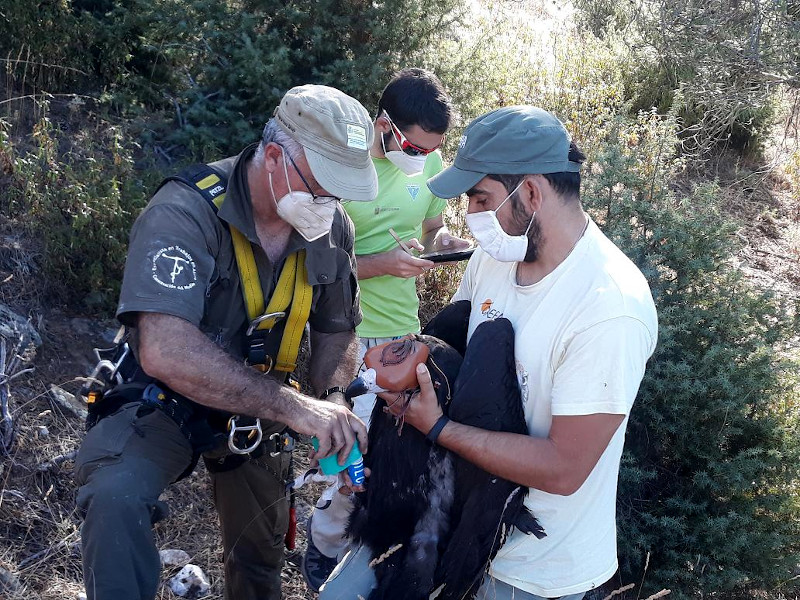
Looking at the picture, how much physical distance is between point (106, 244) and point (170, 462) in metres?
2.62

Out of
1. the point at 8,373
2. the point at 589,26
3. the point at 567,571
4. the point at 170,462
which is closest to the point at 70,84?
the point at 8,373

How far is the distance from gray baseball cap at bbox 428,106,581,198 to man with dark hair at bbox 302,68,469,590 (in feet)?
4.64

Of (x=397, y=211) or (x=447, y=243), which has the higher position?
(x=397, y=211)

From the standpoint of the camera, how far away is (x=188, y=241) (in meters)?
2.72

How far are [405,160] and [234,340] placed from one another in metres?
1.67

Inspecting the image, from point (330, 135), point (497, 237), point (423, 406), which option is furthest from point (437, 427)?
point (330, 135)

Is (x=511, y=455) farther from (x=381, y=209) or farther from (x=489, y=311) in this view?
(x=381, y=209)

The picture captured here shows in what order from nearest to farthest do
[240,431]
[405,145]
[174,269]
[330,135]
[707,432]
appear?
1. [174,269]
2. [330,135]
3. [240,431]
4. [405,145]
5. [707,432]

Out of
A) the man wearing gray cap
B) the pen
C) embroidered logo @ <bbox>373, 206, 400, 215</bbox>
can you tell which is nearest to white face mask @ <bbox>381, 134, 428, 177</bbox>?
embroidered logo @ <bbox>373, 206, 400, 215</bbox>

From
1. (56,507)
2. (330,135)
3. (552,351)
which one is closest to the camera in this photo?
(552,351)

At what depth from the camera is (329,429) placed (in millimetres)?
2699

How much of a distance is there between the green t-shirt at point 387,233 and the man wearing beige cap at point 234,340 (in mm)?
787

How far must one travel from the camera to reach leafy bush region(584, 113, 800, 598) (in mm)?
4441

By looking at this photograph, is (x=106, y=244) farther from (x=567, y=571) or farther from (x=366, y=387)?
(x=567, y=571)
